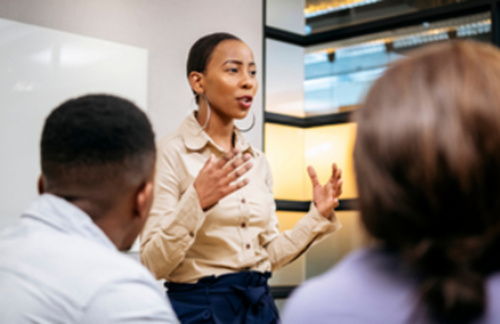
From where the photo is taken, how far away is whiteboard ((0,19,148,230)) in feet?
7.91

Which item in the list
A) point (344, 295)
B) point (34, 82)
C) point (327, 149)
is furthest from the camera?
point (327, 149)

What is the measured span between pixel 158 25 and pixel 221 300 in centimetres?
220

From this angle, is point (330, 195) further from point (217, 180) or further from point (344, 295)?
point (344, 295)

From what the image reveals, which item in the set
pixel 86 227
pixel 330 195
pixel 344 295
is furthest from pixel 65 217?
pixel 330 195

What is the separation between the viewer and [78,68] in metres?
2.67

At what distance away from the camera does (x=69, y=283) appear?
764 mm

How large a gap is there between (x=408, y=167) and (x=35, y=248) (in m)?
0.55

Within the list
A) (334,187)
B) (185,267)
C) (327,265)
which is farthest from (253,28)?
(185,267)

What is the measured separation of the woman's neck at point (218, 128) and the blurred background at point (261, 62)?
1070mm

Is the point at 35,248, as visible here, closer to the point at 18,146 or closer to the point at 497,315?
the point at 497,315

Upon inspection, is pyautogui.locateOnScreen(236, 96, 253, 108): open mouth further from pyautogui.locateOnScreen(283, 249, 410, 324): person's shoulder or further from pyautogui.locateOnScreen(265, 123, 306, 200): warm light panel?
pyautogui.locateOnScreen(265, 123, 306, 200): warm light panel

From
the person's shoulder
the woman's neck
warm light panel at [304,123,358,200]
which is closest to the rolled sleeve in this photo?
the woman's neck

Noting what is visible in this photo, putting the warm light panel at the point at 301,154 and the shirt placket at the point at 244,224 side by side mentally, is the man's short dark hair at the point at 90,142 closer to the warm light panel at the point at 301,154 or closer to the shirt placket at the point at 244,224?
the shirt placket at the point at 244,224

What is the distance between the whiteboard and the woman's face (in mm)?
1111
